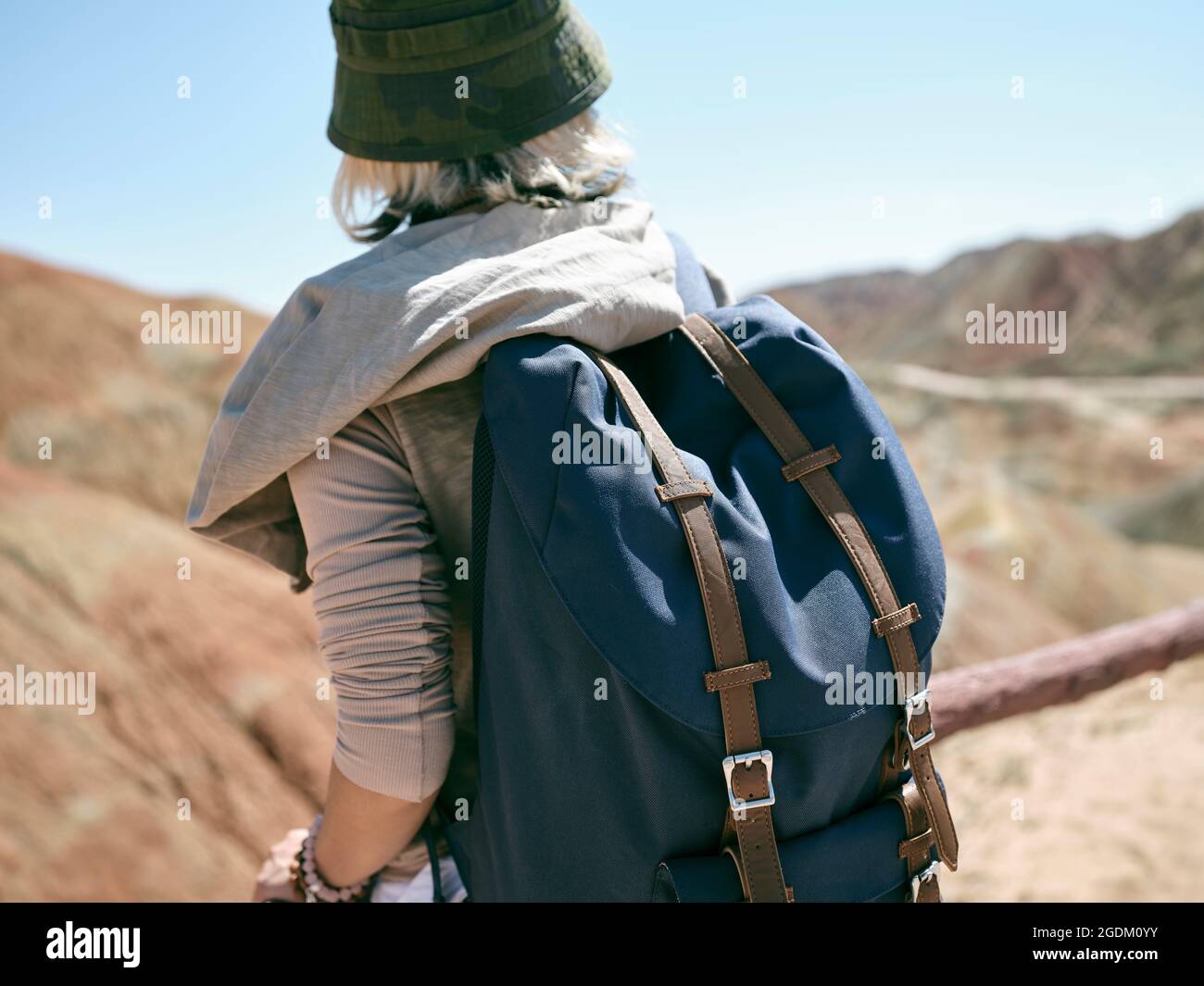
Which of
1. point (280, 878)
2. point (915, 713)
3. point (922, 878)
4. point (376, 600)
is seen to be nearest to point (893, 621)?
point (915, 713)

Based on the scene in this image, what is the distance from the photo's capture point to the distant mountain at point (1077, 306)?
3027 centimetres

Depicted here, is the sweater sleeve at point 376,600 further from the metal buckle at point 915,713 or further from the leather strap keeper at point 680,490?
the metal buckle at point 915,713

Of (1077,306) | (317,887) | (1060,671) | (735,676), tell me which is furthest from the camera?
(1077,306)

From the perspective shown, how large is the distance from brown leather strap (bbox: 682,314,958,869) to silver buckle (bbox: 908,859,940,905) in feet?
0.07

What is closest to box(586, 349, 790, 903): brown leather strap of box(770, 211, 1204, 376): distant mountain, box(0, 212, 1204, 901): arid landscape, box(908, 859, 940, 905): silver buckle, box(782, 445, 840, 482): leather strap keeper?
box(782, 445, 840, 482): leather strap keeper

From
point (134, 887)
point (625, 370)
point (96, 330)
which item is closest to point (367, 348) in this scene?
point (625, 370)

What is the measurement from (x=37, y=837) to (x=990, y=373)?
34.5 m

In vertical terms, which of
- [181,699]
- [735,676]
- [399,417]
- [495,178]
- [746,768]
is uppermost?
[495,178]

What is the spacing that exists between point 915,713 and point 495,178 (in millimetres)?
843

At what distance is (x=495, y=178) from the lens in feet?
3.88

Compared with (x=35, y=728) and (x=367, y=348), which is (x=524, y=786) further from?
(x=35, y=728)

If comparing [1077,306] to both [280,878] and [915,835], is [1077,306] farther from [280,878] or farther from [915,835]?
[280,878]

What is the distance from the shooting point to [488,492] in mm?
1090
